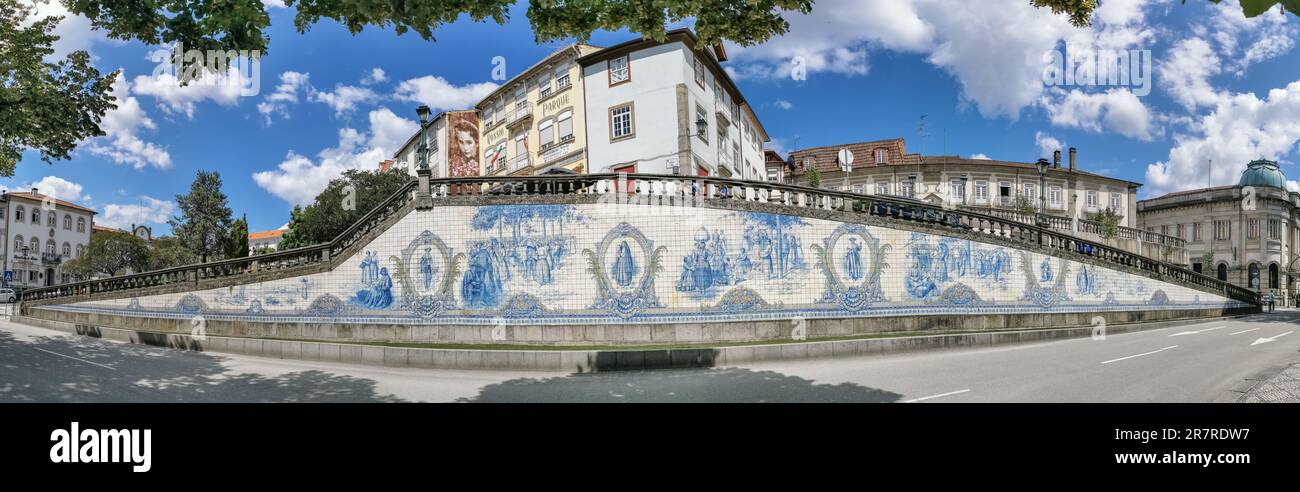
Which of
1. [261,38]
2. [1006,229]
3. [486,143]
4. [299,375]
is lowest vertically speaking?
[299,375]

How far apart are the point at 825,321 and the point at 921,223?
161 inches

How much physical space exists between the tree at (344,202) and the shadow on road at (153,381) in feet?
51.0

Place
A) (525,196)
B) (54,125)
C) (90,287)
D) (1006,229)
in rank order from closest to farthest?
(54,125), (525,196), (1006,229), (90,287)

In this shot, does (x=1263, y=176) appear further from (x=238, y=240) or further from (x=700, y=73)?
(x=238, y=240)

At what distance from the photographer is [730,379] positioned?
8.76 metres

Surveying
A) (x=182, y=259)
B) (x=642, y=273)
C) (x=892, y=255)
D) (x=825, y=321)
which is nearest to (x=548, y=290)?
(x=642, y=273)

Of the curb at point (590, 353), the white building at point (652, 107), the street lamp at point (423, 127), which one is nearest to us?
the curb at point (590, 353)

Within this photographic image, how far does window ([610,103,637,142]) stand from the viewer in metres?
24.5

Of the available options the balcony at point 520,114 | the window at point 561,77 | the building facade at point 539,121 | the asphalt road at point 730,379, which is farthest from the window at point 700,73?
the asphalt road at point 730,379

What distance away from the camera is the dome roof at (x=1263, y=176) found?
28.4 m

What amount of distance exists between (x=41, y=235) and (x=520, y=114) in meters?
49.1

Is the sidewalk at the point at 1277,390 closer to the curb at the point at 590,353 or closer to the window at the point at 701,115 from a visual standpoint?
the curb at the point at 590,353

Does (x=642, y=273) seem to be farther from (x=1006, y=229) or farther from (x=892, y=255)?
(x=1006, y=229)

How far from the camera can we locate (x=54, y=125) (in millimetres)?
9203
